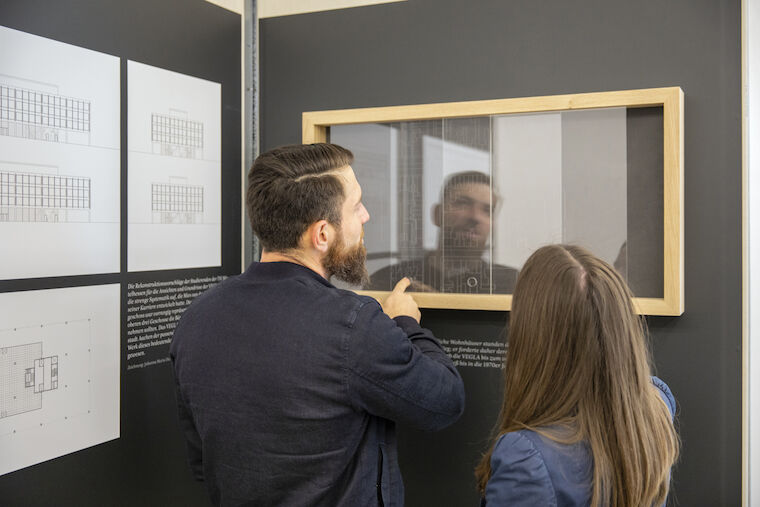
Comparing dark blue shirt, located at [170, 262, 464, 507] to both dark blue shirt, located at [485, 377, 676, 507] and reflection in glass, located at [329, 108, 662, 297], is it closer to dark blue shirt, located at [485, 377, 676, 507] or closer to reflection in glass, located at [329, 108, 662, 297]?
dark blue shirt, located at [485, 377, 676, 507]

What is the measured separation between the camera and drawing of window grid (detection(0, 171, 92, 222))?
1449mm

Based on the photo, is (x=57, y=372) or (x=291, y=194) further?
(x=57, y=372)

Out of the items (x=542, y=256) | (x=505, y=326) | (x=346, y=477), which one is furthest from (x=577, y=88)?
(x=346, y=477)

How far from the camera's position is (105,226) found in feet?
5.49

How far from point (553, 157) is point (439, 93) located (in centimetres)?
38

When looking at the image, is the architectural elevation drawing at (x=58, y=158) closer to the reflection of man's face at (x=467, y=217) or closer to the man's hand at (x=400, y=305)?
the man's hand at (x=400, y=305)

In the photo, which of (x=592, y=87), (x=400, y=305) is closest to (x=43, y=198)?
(x=400, y=305)

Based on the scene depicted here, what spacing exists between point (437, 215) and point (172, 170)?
734mm

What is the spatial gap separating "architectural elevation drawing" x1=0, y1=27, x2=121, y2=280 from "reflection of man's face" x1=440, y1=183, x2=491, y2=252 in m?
0.85

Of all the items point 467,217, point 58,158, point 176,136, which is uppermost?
point 176,136

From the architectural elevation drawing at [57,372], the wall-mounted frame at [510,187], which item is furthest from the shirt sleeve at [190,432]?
the wall-mounted frame at [510,187]

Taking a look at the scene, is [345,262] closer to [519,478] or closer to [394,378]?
[394,378]

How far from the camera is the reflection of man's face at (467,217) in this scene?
182cm

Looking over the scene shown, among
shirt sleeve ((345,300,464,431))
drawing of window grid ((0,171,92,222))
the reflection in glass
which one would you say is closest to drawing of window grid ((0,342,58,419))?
drawing of window grid ((0,171,92,222))
